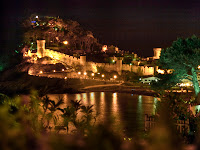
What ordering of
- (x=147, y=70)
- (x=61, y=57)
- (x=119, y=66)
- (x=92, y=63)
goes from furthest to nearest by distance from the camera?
(x=61, y=57), (x=92, y=63), (x=119, y=66), (x=147, y=70)

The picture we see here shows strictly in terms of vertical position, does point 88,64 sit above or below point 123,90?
above

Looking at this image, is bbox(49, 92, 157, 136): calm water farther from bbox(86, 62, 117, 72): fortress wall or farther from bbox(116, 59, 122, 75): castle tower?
bbox(86, 62, 117, 72): fortress wall

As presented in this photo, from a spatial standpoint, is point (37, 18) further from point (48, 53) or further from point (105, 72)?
point (105, 72)

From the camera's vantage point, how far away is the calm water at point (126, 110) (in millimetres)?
12734

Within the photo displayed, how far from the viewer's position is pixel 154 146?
7.05 ft

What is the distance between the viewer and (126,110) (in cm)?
1705

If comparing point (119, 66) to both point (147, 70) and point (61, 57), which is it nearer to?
point (147, 70)

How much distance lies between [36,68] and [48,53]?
4514mm

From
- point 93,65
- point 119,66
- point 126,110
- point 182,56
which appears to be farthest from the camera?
point 93,65

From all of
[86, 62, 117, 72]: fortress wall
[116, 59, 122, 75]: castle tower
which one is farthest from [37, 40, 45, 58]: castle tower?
[116, 59, 122, 75]: castle tower

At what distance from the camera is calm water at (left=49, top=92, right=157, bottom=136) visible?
12.7 m

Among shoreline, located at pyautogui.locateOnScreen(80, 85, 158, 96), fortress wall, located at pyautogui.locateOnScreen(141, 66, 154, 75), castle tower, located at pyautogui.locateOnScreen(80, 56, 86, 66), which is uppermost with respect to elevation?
castle tower, located at pyautogui.locateOnScreen(80, 56, 86, 66)

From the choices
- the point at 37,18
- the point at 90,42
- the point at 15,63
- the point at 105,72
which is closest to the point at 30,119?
the point at 105,72

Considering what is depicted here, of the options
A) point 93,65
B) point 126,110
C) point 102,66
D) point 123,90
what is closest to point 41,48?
point 93,65
